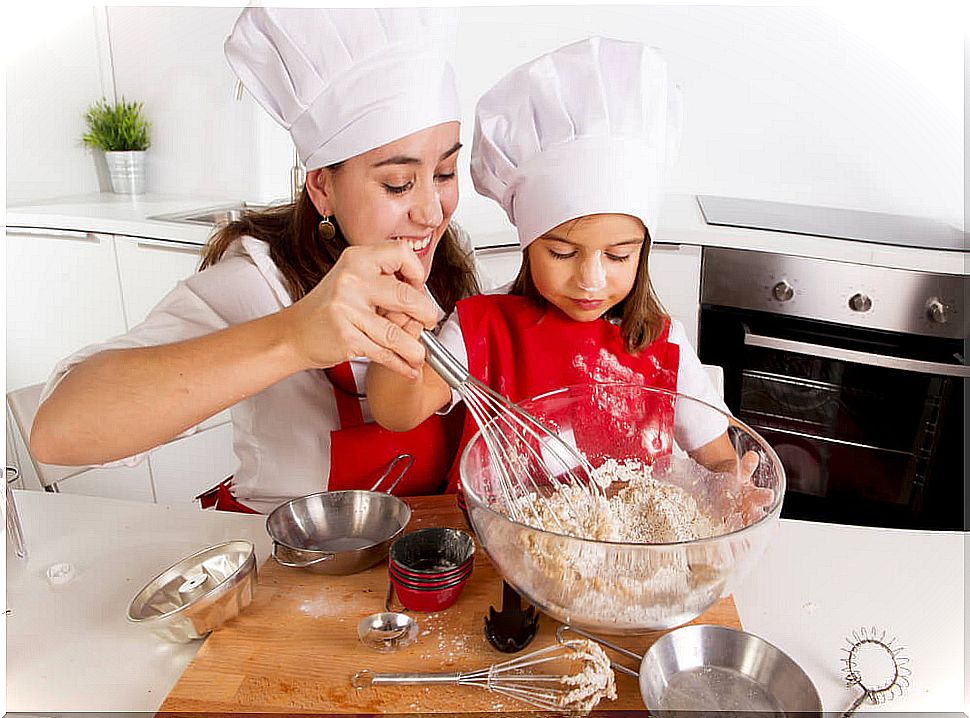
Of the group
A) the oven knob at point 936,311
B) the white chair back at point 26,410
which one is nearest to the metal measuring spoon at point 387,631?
the white chair back at point 26,410

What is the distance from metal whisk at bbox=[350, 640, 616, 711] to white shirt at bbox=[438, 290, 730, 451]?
0.26 meters

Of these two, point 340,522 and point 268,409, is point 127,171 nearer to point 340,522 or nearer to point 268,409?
point 268,409

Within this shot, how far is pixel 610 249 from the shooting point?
0.86 meters

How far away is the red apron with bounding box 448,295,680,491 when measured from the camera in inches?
38.5

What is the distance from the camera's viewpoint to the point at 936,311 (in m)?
1.51

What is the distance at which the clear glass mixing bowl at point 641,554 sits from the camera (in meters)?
0.55

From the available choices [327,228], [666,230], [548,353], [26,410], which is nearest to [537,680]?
[548,353]

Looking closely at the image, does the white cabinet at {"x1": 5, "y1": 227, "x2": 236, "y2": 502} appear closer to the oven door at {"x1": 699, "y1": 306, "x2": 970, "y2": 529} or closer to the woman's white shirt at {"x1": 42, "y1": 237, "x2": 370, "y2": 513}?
the woman's white shirt at {"x1": 42, "y1": 237, "x2": 370, "y2": 513}

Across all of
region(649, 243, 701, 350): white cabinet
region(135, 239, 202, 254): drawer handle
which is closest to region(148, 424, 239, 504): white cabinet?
region(135, 239, 202, 254): drawer handle

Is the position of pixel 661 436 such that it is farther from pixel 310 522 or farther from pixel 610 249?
pixel 310 522

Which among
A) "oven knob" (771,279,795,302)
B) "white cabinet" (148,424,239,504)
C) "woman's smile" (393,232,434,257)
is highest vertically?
"woman's smile" (393,232,434,257)

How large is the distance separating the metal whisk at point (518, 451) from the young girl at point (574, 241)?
0.39ft

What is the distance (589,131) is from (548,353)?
29 cm

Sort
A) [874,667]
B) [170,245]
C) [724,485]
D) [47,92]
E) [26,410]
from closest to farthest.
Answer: [874,667], [724,485], [26,410], [170,245], [47,92]
